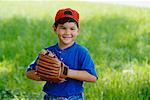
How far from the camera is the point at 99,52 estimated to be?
7.97 meters

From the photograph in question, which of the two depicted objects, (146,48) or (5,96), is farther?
(146,48)

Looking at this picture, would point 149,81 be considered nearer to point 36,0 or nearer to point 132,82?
point 132,82

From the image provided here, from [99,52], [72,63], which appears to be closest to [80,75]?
[72,63]

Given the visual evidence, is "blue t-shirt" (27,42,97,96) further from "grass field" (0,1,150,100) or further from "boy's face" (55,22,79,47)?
"grass field" (0,1,150,100)

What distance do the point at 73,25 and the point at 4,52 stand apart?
4.18m

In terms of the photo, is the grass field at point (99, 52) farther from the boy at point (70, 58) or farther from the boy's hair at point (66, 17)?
the boy's hair at point (66, 17)

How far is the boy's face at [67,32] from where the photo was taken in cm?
375

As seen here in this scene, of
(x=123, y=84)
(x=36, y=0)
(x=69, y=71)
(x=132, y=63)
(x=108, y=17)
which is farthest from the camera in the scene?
(x=36, y=0)

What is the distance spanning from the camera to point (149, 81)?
5.65m

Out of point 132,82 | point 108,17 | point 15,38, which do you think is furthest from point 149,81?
point 108,17

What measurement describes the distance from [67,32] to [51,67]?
294 mm

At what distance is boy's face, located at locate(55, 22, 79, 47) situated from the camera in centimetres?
375

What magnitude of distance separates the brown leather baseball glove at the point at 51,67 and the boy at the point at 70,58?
97mm

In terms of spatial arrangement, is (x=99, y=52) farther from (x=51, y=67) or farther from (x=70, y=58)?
(x=51, y=67)
